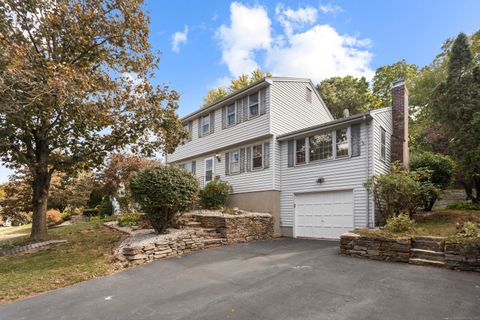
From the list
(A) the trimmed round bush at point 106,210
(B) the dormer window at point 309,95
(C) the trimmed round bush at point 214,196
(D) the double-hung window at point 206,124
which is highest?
(B) the dormer window at point 309,95

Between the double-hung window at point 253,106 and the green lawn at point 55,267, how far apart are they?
26.7 ft

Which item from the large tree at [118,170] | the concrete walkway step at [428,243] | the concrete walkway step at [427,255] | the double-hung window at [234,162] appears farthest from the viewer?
the large tree at [118,170]

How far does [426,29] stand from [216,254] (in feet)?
42.9

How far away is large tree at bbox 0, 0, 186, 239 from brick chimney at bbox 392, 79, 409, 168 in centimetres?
946

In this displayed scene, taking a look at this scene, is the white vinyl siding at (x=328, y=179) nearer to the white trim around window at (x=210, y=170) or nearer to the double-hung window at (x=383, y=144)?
the double-hung window at (x=383, y=144)

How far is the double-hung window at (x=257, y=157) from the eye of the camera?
14.3 metres

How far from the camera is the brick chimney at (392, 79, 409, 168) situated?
13211 millimetres

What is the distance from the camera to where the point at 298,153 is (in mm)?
13469

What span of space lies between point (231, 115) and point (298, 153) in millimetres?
4458

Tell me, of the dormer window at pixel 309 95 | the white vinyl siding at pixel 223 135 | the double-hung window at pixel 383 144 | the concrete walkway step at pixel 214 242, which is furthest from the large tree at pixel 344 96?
the concrete walkway step at pixel 214 242

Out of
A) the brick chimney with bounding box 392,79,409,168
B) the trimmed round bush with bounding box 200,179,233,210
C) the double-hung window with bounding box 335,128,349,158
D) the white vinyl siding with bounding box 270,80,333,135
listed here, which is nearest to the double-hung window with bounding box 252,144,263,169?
the white vinyl siding with bounding box 270,80,333,135

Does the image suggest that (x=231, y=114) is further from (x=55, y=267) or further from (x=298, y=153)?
(x=55, y=267)

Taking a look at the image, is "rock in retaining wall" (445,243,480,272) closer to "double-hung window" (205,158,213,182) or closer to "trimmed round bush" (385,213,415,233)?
"trimmed round bush" (385,213,415,233)

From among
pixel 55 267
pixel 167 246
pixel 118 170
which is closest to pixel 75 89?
pixel 55 267
